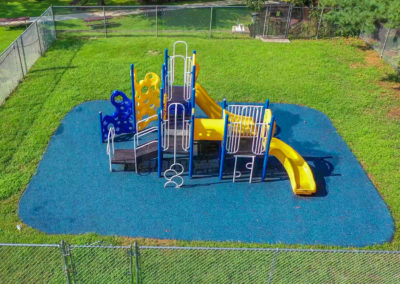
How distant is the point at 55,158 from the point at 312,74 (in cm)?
1019

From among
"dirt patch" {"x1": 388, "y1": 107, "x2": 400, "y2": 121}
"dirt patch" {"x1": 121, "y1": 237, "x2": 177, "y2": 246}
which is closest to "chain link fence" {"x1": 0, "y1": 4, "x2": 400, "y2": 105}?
"dirt patch" {"x1": 388, "y1": 107, "x2": 400, "y2": 121}

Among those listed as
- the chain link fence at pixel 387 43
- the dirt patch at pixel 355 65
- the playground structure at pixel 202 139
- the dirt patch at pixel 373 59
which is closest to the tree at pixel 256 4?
the chain link fence at pixel 387 43

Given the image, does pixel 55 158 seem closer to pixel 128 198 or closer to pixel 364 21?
pixel 128 198

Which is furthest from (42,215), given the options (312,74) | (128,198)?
(312,74)

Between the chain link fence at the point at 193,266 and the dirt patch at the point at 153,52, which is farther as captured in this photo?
the dirt patch at the point at 153,52

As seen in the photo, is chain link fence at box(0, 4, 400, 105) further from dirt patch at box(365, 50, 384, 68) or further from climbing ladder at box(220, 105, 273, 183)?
climbing ladder at box(220, 105, 273, 183)

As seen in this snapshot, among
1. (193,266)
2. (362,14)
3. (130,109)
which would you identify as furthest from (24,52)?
(362,14)

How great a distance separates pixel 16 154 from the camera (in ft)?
34.6

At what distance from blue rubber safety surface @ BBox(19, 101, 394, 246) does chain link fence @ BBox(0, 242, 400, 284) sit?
0.66m

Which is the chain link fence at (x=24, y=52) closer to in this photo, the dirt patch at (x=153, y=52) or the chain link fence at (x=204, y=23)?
the chain link fence at (x=204, y=23)

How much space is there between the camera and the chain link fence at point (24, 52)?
13.2 metres

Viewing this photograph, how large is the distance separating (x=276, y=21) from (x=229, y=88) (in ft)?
21.8

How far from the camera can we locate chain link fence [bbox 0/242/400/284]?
7070 millimetres

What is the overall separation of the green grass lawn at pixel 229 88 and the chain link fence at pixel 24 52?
40cm
